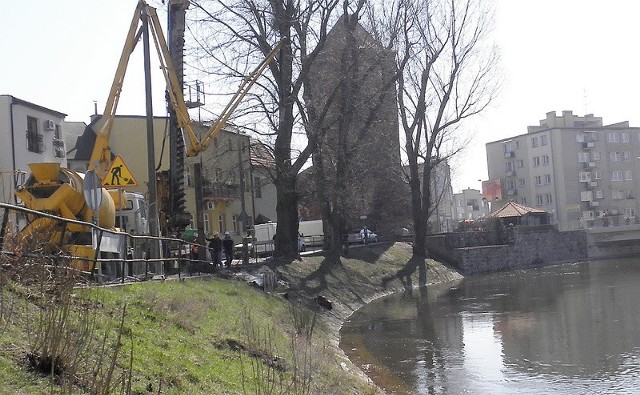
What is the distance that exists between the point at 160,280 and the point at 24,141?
23419 mm

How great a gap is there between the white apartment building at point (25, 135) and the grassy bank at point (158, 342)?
18.5m

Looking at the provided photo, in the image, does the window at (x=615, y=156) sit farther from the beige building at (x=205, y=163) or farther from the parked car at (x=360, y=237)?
the beige building at (x=205, y=163)

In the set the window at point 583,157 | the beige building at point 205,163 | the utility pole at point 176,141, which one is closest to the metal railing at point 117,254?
the utility pole at point 176,141

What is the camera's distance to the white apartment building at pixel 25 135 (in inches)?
1570

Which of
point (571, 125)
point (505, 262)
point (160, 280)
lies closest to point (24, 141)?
point (160, 280)

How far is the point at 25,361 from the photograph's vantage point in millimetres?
8242

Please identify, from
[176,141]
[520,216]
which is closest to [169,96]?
[176,141]

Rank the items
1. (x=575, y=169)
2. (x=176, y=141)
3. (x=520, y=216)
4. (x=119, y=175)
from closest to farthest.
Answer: (x=119, y=175), (x=176, y=141), (x=520, y=216), (x=575, y=169)

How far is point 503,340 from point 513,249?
143 ft

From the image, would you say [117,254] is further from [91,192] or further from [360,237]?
[360,237]

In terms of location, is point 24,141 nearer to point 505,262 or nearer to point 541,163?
point 505,262

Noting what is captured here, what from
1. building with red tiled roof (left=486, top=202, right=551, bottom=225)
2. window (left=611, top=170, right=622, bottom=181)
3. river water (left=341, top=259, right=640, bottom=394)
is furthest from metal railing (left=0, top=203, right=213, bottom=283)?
window (left=611, top=170, right=622, bottom=181)

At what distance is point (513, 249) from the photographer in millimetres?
69500

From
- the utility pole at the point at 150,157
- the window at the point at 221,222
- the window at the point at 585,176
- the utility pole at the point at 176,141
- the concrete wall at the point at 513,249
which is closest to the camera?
the utility pole at the point at 150,157
